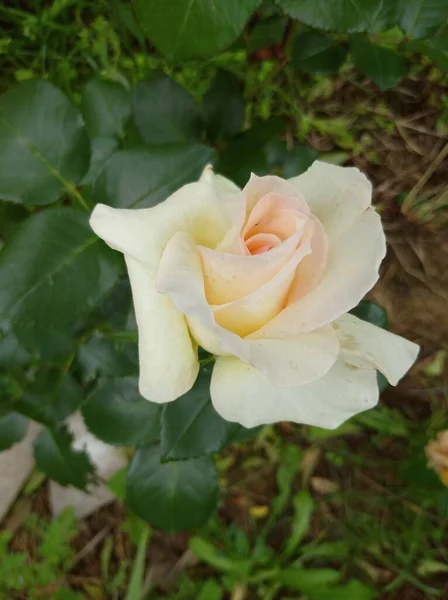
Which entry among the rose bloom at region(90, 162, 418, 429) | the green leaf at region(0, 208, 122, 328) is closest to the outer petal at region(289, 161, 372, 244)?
the rose bloom at region(90, 162, 418, 429)

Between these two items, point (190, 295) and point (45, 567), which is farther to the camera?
point (45, 567)

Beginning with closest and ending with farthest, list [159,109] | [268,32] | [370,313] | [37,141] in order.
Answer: [37,141], [370,313], [159,109], [268,32]

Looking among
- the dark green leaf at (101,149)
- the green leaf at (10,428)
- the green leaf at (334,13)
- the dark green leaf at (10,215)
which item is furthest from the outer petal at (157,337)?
the green leaf at (10,428)

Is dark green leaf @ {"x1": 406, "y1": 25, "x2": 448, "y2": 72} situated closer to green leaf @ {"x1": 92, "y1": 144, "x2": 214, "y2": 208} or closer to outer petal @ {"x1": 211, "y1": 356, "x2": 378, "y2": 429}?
green leaf @ {"x1": 92, "y1": 144, "x2": 214, "y2": 208}

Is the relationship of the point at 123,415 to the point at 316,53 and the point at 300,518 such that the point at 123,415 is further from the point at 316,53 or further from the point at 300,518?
the point at 300,518

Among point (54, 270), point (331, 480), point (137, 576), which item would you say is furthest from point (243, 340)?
point (331, 480)

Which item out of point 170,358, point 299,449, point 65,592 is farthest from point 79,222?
point 65,592
